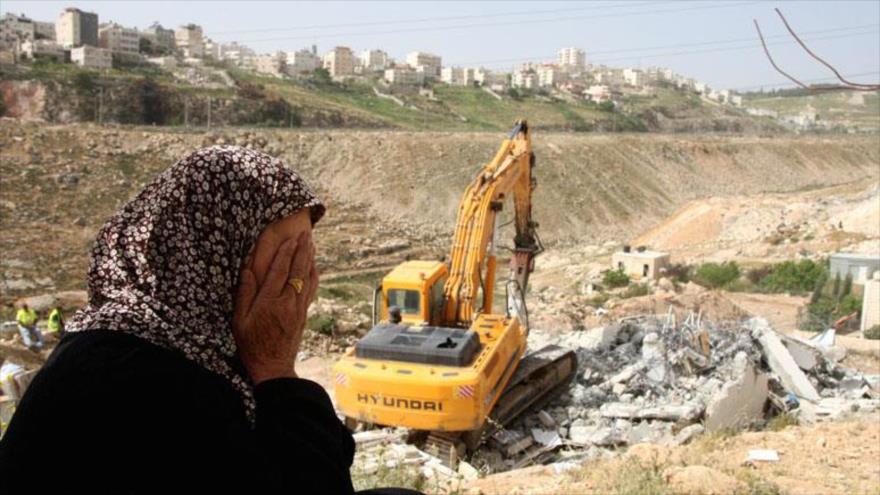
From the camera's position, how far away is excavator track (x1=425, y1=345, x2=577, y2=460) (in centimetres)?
877

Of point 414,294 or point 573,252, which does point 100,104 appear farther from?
point 414,294

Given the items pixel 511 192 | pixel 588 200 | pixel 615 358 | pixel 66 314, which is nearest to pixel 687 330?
pixel 615 358

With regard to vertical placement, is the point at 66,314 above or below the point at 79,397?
below

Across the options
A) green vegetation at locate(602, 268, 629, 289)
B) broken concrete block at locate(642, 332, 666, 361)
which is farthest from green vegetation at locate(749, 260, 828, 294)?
broken concrete block at locate(642, 332, 666, 361)

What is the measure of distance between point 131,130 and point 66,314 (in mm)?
20737

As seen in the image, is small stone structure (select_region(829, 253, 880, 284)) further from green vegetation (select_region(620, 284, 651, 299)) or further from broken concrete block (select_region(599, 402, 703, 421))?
broken concrete block (select_region(599, 402, 703, 421))

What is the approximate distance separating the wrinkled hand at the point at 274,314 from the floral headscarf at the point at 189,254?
0.15 ft

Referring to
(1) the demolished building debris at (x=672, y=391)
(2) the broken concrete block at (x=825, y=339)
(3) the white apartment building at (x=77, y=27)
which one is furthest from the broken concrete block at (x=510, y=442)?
(3) the white apartment building at (x=77, y=27)

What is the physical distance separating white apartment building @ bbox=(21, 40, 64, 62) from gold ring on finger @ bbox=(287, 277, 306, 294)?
65254 mm

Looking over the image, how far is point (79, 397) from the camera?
1.55 meters

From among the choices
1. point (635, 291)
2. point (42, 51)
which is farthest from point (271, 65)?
point (635, 291)

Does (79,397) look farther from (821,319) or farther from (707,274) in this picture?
(707,274)

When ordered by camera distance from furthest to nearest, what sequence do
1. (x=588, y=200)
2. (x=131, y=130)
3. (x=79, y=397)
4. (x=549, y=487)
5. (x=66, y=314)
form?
(x=588, y=200) → (x=131, y=130) → (x=66, y=314) → (x=549, y=487) → (x=79, y=397)

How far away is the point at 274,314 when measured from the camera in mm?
1871
